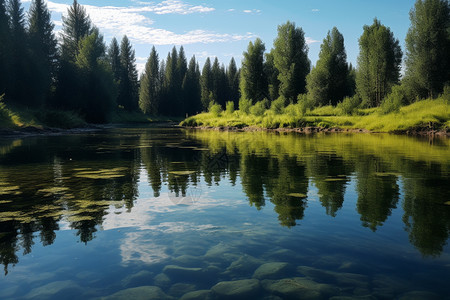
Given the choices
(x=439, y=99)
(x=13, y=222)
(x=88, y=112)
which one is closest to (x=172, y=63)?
(x=88, y=112)

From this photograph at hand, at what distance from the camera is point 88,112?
61.9 m

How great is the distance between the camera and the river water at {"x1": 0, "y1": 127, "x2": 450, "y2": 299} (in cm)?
415

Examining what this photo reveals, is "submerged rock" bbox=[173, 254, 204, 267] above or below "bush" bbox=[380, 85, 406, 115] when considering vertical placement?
below

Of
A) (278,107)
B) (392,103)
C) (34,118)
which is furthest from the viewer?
(278,107)

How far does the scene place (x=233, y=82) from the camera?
122 m

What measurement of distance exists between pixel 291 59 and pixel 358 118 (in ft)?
68.5

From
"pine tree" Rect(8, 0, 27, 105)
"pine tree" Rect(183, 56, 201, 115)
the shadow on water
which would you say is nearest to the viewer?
the shadow on water

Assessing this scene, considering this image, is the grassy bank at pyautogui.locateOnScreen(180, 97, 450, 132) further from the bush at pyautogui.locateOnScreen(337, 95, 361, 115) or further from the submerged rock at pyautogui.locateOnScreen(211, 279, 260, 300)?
the submerged rock at pyautogui.locateOnScreen(211, 279, 260, 300)

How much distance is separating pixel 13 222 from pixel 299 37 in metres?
59.9

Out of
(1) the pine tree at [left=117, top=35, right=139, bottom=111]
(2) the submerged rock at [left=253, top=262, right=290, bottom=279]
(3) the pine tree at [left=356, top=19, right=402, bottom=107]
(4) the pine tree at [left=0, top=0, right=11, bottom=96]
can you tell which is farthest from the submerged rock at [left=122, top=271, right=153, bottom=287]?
(1) the pine tree at [left=117, top=35, right=139, bottom=111]

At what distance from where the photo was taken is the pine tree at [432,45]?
137 feet

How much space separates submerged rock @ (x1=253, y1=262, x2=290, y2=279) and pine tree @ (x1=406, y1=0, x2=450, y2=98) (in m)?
45.5

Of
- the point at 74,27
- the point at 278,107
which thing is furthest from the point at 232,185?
the point at 74,27

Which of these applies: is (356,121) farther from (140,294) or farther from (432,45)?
(140,294)
